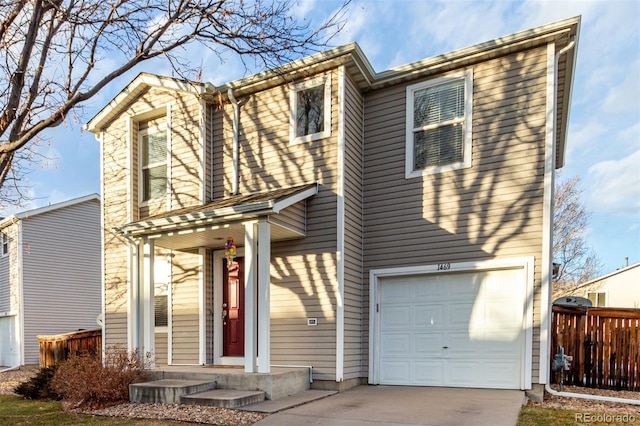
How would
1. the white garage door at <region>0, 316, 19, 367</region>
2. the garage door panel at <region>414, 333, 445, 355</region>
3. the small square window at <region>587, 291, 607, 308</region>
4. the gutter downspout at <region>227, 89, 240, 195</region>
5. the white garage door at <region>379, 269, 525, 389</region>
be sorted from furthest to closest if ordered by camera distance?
the small square window at <region>587, 291, 607, 308</region> < the white garage door at <region>0, 316, 19, 367</region> < the gutter downspout at <region>227, 89, 240, 195</region> < the garage door panel at <region>414, 333, 445, 355</region> < the white garage door at <region>379, 269, 525, 389</region>

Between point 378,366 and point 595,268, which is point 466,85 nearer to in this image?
point 378,366

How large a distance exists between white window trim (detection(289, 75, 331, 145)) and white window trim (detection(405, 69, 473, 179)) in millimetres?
1465

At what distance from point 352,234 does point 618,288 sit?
2085 cm

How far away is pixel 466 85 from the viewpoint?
25.3 ft

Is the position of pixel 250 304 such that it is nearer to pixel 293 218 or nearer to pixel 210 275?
pixel 293 218

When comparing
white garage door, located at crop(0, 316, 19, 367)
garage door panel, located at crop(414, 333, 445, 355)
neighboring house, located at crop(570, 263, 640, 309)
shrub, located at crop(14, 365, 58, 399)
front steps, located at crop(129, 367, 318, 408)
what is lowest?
white garage door, located at crop(0, 316, 19, 367)

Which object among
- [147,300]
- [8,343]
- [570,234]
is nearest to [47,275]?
[8,343]

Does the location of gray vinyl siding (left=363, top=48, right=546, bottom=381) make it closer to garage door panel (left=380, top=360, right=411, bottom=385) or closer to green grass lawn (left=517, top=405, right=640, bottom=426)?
garage door panel (left=380, top=360, right=411, bottom=385)

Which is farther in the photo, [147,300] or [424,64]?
[147,300]

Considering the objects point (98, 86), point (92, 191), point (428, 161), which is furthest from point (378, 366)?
point (92, 191)

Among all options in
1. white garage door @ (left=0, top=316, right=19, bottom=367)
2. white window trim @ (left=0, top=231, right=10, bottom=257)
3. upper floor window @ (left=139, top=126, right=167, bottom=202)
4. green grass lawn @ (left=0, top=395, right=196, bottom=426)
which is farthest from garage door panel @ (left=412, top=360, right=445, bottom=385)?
white window trim @ (left=0, top=231, right=10, bottom=257)

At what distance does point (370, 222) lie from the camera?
831cm

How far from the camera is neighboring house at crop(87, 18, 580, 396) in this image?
23.1 feet

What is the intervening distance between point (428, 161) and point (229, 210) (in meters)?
3.61
